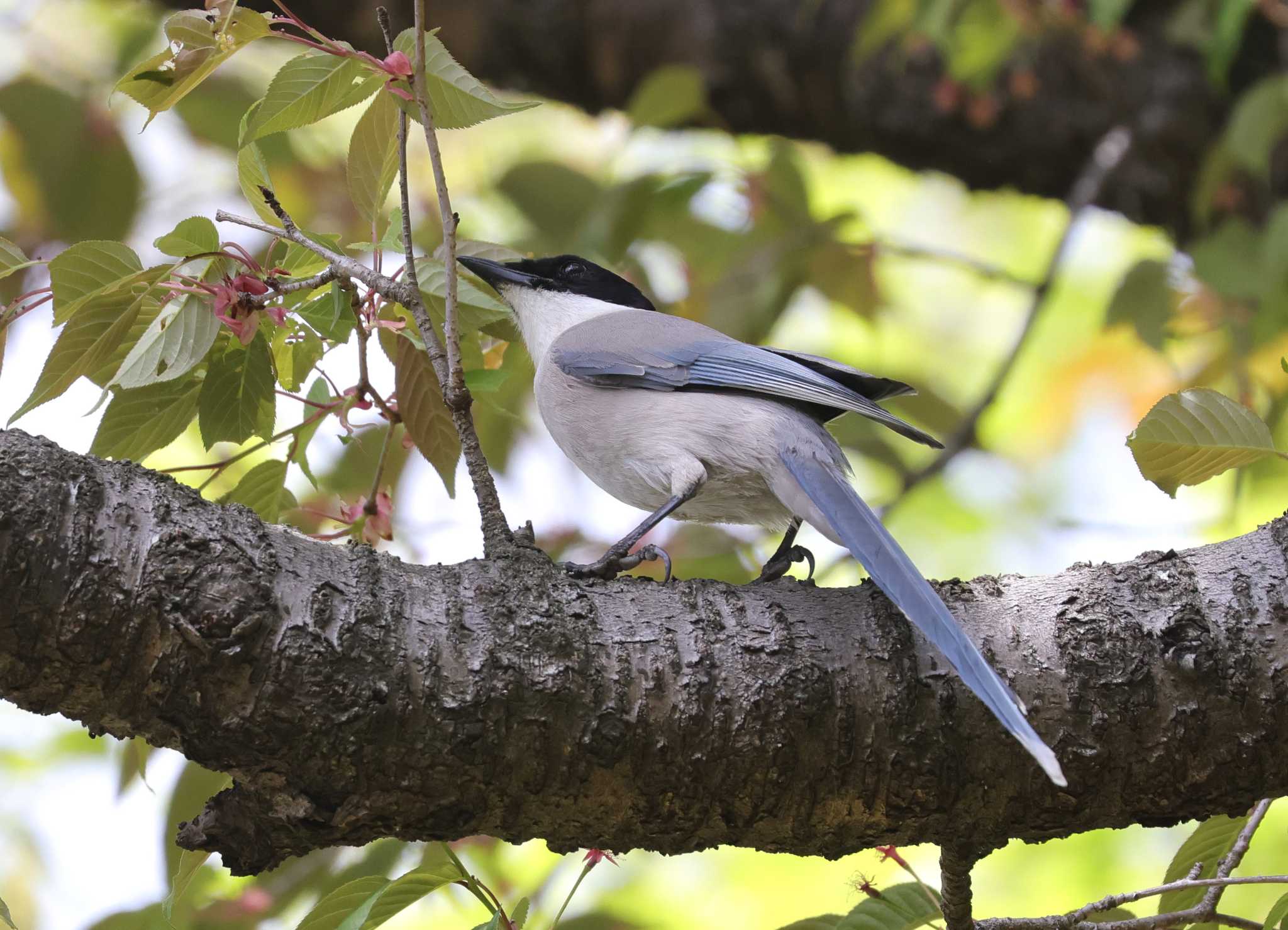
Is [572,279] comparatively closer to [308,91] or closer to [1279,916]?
[308,91]

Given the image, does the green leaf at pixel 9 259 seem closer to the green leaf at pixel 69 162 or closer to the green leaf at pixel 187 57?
the green leaf at pixel 187 57

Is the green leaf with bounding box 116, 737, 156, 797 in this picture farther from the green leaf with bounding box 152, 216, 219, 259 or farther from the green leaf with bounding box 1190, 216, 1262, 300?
the green leaf with bounding box 1190, 216, 1262, 300

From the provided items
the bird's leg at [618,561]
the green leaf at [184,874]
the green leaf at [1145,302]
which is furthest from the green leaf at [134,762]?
the green leaf at [1145,302]

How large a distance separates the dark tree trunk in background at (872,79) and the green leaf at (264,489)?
3.97m

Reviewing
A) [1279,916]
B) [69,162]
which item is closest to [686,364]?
[1279,916]

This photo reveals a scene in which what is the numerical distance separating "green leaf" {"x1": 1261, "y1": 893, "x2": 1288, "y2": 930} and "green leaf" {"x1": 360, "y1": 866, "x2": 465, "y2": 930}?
1392 millimetres

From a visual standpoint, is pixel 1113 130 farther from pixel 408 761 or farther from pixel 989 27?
pixel 408 761

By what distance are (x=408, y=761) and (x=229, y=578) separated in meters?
0.38

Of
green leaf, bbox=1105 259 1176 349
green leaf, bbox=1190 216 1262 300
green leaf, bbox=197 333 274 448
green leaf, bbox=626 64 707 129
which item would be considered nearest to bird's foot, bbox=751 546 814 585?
green leaf, bbox=197 333 274 448

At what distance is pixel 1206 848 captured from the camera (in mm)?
2402

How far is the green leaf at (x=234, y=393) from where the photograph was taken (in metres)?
2.23

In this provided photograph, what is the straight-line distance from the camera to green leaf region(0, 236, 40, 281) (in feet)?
6.79

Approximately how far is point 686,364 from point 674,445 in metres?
0.31

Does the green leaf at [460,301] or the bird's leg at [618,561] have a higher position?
the green leaf at [460,301]
